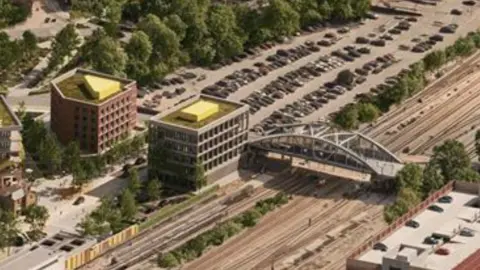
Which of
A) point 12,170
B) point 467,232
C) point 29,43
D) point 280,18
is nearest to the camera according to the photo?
point 467,232

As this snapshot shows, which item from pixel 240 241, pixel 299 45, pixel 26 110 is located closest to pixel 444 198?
pixel 240 241

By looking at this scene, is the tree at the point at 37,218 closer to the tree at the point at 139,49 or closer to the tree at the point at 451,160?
the tree at the point at 451,160

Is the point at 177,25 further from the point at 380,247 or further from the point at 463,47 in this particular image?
the point at 380,247

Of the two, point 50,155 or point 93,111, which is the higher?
point 93,111

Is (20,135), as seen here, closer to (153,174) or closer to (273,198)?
(153,174)

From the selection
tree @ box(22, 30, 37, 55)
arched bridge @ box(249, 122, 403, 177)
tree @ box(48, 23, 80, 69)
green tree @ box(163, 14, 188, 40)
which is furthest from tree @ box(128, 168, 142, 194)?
green tree @ box(163, 14, 188, 40)

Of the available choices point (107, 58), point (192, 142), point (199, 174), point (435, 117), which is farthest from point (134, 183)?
point (435, 117)

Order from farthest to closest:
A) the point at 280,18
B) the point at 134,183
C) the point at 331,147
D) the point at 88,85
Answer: the point at 280,18
the point at 88,85
the point at 331,147
the point at 134,183
